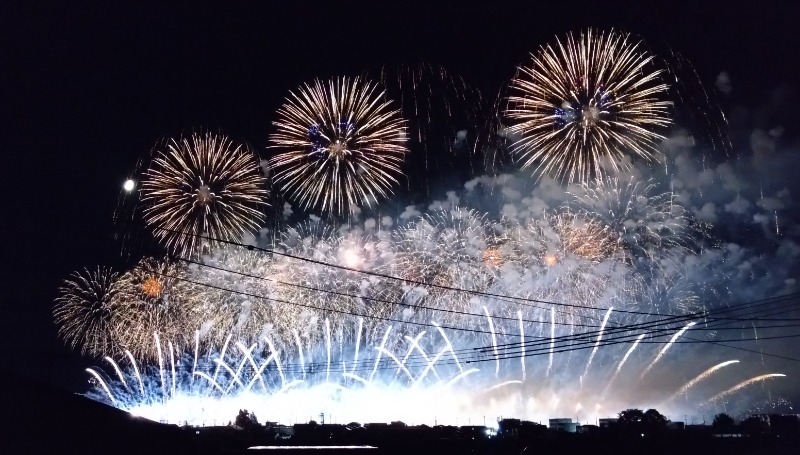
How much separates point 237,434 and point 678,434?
2933 centimetres

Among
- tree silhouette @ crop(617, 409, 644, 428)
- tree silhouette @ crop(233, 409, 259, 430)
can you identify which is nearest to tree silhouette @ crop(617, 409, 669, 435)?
tree silhouette @ crop(617, 409, 644, 428)

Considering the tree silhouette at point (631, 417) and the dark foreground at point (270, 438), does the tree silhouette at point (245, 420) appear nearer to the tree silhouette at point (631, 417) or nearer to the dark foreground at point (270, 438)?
the dark foreground at point (270, 438)

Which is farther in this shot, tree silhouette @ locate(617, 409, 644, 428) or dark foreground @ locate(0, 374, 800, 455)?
tree silhouette @ locate(617, 409, 644, 428)

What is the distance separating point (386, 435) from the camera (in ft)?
145

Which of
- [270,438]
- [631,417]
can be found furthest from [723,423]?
[270,438]

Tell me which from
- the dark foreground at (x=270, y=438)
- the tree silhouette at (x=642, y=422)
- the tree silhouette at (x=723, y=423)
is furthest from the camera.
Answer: the tree silhouette at (x=723, y=423)

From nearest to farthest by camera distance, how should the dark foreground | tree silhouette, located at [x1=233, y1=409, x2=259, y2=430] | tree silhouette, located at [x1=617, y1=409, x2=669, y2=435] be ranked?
the dark foreground < tree silhouette, located at [x1=617, y1=409, x2=669, y2=435] < tree silhouette, located at [x1=233, y1=409, x2=259, y2=430]

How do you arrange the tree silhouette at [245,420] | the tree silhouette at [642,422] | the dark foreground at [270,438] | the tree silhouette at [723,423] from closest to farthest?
the dark foreground at [270,438]
the tree silhouette at [642,422]
the tree silhouette at [723,423]
the tree silhouette at [245,420]

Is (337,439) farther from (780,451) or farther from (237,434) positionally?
(780,451)

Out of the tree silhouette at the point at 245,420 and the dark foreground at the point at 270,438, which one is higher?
the tree silhouette at the point at 245,420

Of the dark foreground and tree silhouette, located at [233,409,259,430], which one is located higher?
tree silhouette, located at [233,409,259,430]

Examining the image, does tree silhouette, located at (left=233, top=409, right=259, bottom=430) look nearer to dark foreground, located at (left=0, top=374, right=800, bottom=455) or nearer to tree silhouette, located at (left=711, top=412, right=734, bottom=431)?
dark foreground, located at (left=0, top=374, right=800, bottom=455)

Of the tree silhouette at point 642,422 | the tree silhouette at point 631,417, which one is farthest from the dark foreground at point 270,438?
the tree silhouette at point 631,417

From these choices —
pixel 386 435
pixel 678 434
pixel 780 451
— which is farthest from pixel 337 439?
pixel 780 451
